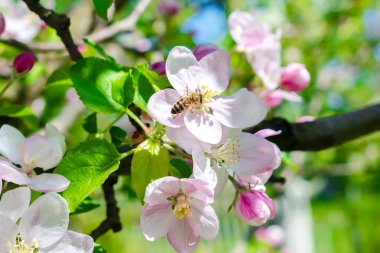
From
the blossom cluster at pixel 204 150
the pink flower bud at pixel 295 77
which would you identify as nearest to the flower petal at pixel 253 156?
the blossom cluster at pixel 204 150

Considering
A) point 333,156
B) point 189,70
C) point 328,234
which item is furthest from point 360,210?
point 189,70

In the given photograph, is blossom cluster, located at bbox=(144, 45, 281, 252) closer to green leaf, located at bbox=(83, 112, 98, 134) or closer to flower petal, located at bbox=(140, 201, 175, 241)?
flower petal, located at bbox=(140, 201, 175, 241)

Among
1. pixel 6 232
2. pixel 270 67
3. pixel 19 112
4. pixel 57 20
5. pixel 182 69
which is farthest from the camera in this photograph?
pixel 270 67

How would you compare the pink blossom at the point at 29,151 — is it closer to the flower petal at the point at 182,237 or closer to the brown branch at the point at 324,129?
the flower petal at the point at 182,237

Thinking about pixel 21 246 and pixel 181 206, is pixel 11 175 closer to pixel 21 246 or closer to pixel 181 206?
pixel 21 246

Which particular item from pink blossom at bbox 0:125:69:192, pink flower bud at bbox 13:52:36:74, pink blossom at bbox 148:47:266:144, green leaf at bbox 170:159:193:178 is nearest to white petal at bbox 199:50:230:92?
pink blossom at bbox 148:47:266:144

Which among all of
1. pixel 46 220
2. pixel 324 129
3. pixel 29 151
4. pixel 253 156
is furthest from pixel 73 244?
pixel 324 129
